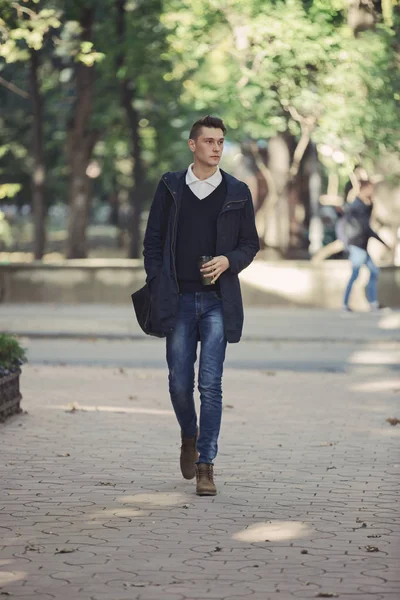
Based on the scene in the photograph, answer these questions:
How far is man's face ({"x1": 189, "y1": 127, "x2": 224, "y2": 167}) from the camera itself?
770 centimetres

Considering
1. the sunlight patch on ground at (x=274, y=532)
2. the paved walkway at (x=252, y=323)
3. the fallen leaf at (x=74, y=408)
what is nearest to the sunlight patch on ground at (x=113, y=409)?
the fallen leaf at (x=74, y=408)

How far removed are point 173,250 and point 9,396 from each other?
11.9 ft

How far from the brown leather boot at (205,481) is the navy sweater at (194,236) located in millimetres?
919

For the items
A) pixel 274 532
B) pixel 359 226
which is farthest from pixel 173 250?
pixel 359 226

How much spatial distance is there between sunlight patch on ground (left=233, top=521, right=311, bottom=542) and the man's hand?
1.34 metres

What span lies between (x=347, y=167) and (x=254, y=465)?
17887mm

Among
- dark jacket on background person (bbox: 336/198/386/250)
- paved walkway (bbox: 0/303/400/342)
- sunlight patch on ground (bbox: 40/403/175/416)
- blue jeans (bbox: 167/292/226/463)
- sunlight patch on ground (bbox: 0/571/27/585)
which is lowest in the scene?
paved walkway (bbox: 0/303/400/342)

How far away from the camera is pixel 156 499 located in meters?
7.56

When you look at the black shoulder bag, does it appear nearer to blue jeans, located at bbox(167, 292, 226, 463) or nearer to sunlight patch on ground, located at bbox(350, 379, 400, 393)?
blue jeans, located at bbox(167, 292, 226, 463)

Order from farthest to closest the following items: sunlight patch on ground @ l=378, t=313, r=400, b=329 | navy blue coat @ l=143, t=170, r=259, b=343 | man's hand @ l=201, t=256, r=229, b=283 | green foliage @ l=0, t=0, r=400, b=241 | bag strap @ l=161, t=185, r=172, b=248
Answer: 1. green foliage @ l=0, t=0, r=400, b=241
2. sunlight patch on ground @ l=378, t=313, r=400, b=329
3. bag strap @ l=161, t=185, r=172, b=248
4. navy blue coat @ l=143, t=170, r=259, b=343
5. man's hand @ l=201, t=256, r=229, b=283

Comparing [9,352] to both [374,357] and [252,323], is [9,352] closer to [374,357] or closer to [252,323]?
[374,357]

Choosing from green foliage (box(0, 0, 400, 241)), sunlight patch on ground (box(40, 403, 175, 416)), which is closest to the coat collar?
sunlight patch on ground (box(40, 403, 175, 416))

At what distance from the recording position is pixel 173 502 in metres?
7.50

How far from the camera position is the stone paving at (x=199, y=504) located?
5730 mm
